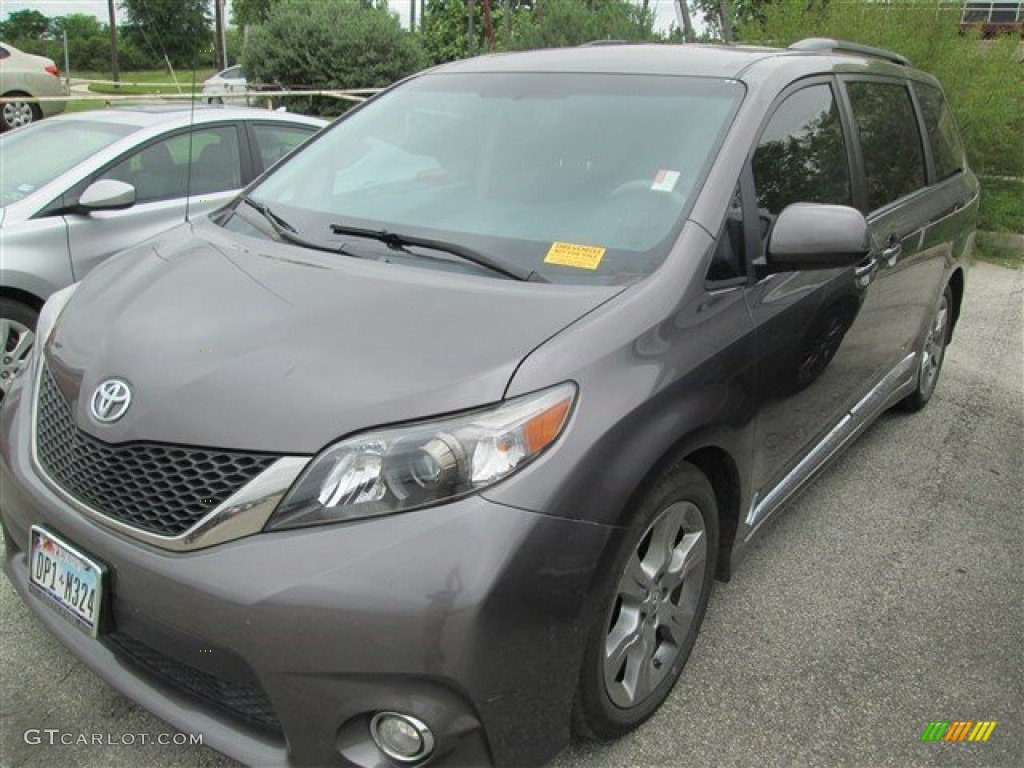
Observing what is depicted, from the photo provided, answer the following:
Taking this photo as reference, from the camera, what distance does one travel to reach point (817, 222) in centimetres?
245

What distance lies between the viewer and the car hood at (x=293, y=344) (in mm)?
1854

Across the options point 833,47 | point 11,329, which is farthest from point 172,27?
point 833,47

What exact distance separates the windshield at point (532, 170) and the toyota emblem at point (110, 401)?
0.79 metres

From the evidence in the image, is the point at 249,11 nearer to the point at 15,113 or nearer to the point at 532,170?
the point at 15,113

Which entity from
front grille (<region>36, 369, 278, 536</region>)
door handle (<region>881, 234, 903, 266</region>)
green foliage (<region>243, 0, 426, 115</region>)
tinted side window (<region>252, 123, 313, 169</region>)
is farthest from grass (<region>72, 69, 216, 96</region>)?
door handle (<region>881, 234, 903, 266</region>)

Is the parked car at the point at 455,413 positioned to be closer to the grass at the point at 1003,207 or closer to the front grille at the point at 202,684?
the front grille at the point at 202,684

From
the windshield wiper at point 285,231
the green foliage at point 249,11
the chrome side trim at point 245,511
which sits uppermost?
the green foliage at point 249,11

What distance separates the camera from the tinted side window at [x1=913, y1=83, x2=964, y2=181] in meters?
4.27

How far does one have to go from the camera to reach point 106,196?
435cm

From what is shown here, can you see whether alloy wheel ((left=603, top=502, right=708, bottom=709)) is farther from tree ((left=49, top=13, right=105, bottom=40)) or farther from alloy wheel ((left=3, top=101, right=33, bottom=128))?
tree ((left=49, top=13, right=105, bottom=40))

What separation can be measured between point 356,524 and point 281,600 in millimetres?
202

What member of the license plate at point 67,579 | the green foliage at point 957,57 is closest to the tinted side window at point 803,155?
the license plate at point 67,579

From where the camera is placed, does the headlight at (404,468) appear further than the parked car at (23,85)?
No

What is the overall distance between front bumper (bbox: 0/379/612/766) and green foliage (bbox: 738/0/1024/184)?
9452 mm
